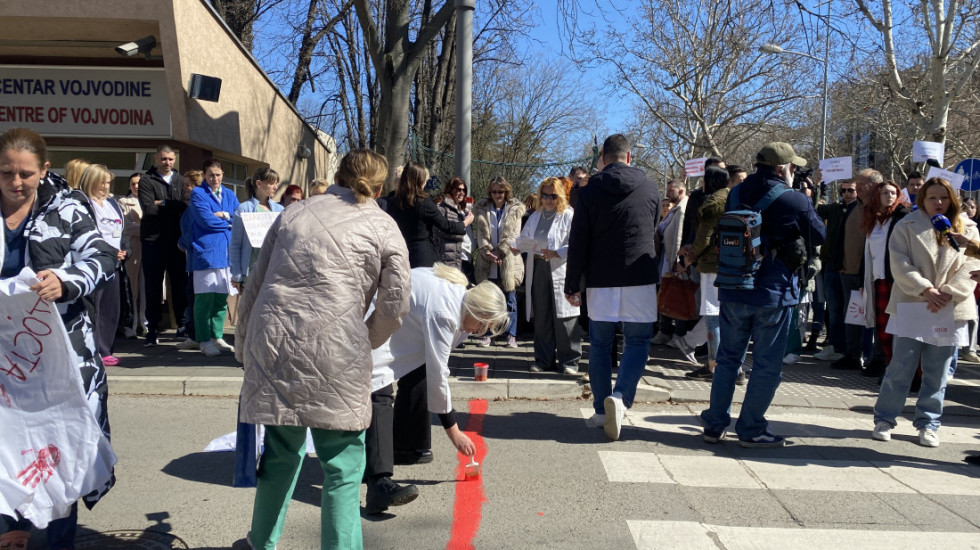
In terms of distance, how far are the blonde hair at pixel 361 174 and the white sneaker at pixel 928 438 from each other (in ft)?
14.7

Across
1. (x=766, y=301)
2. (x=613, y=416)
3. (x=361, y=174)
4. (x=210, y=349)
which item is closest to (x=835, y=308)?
(x=766, y=301)

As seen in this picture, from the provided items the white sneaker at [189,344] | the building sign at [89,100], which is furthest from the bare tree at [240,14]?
the white sneaker at [189,344]

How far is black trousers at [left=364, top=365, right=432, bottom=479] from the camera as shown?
4.13 meters

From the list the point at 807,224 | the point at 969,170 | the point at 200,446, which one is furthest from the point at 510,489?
the point at 969,170

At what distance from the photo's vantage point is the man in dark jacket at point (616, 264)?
18.4 ft

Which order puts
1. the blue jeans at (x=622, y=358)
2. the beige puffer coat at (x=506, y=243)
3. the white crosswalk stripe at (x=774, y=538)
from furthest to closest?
the beige puffer coat at (x=506, y=243)
the blue jeans at (x=622, y=358)
the white crosswalk stripe at (x=774, y=538)

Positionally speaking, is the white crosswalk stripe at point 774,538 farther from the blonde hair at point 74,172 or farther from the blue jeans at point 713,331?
the blonde hair at point 74,172

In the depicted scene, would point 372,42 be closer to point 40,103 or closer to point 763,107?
point 40,103

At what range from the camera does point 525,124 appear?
92.4ft

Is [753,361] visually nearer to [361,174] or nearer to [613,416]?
[613,416]

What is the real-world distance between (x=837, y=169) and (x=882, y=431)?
6.87 m

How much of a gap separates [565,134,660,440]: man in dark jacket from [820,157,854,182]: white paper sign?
6.88 metres

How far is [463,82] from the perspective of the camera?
28.8ft

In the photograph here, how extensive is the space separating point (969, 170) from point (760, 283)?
35.0 ft
